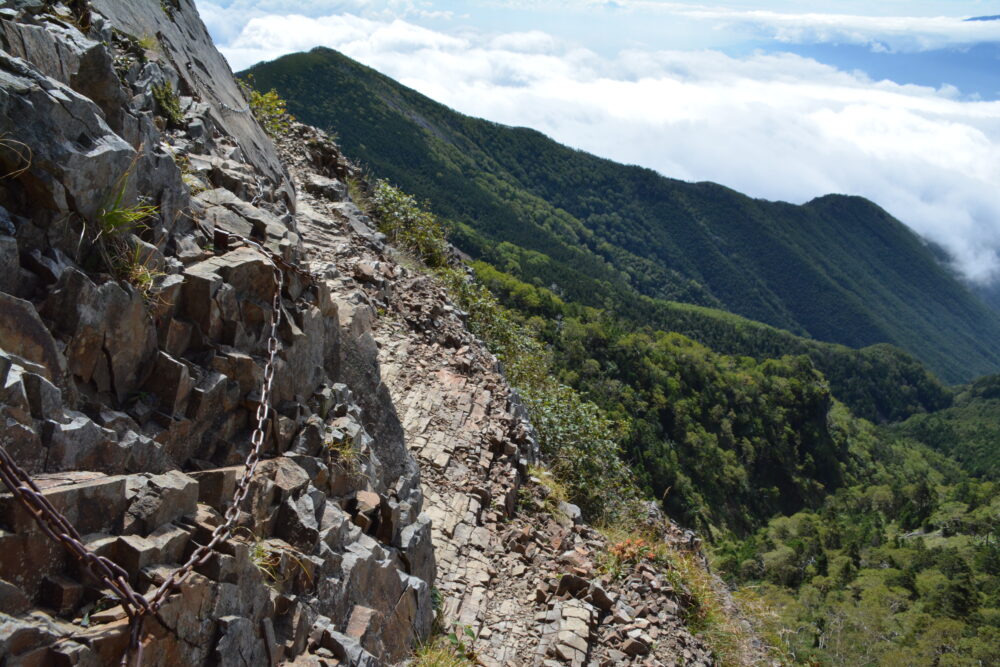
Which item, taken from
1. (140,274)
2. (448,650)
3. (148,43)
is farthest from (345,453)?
(148,43)

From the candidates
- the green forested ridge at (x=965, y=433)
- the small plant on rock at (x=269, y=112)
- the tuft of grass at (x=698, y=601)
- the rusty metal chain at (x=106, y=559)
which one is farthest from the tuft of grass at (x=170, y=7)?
the green forested ridge at (x=965, y=433)

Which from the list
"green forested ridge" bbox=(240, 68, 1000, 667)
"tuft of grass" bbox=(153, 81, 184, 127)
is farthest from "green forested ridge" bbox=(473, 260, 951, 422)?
"tuft of grass" bbox=(153, 81, 184, 127)

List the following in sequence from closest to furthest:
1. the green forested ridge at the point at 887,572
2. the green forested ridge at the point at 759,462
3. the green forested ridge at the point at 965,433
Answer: the green forested ridge at the point at 759,462 → the green forested ridge at the point at 887,572 → the green forested ridge at the point at 965,433

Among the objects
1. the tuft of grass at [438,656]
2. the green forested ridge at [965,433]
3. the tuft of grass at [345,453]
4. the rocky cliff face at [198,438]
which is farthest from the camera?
the green forested ridge at [965,433]

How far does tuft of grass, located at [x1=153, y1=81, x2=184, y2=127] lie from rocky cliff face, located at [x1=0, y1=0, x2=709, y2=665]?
0.03 m

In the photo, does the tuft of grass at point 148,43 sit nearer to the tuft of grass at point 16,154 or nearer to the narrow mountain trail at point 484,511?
the narrow mountain trail at point 484,511

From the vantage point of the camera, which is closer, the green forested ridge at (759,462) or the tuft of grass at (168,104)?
the tuft of grass at (168,104)

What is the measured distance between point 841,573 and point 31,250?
292 feet

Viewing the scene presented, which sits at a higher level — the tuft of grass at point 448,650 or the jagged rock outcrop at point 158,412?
the jagged rock outcrop at point 158,412

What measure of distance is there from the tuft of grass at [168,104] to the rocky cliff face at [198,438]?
27mm

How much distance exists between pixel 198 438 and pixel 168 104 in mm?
5667

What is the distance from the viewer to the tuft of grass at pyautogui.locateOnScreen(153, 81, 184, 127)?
8.91 metres

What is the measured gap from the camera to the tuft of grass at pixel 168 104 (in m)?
8.91

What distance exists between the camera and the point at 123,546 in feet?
13.5
